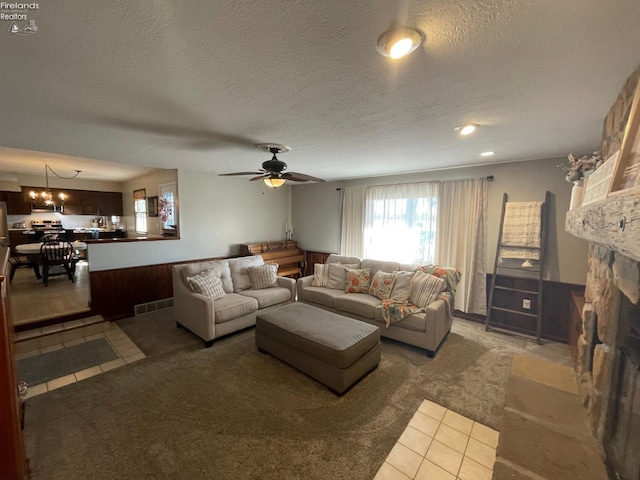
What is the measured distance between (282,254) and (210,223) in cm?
157

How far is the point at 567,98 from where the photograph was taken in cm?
167

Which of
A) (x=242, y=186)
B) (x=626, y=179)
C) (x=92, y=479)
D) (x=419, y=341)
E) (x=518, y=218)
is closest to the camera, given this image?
(x=626, y=179)

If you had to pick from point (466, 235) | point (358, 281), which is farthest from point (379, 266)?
point (466, 235)

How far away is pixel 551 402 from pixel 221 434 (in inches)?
96.0

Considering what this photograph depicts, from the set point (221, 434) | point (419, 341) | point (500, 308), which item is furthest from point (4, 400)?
point (500, 308)

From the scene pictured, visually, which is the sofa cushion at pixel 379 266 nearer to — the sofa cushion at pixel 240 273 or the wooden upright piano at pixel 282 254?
the sofa cushion at pixel 240 273

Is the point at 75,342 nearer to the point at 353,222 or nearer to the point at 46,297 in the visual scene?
the point at 46,297

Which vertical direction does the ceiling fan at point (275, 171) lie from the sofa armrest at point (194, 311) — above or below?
above

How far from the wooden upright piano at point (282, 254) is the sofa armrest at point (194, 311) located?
6.29 feet

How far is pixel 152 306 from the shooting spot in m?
4.23

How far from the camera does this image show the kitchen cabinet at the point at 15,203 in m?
6.49

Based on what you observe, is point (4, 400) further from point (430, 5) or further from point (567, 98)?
point (567, 98)

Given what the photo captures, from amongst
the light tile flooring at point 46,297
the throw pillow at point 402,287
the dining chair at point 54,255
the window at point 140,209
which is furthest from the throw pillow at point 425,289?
the dining chair at point 54,255

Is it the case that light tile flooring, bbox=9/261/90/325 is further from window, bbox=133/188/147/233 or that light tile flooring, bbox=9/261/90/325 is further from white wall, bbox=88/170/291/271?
window, bbox=133/188/147/233
